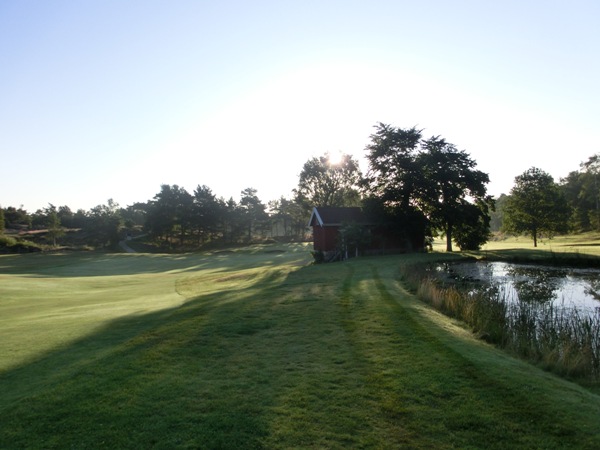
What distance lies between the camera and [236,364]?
714cm

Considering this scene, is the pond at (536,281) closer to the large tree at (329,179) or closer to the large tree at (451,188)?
the large tree at (451,188)

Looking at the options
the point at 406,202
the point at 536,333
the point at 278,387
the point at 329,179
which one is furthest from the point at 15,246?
the point at 536,333

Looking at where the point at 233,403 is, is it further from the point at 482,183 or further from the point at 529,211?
the point at 529,211

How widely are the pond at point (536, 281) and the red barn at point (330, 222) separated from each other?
12.1 meters

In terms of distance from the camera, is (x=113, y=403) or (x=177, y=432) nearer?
(x=177, y=432)

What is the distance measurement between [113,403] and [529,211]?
174 feet

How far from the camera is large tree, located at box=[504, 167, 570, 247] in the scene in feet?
155

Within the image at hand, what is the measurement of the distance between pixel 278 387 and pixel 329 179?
6728 centimetres

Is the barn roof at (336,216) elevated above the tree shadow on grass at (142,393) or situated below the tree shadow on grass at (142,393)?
above

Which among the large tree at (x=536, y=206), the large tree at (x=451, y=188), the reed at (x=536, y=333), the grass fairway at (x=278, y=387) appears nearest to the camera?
the grass fairway at (x=278, y=387)

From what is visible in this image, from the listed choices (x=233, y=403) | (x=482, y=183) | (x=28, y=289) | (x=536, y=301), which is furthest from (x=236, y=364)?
(x=482, y=183)

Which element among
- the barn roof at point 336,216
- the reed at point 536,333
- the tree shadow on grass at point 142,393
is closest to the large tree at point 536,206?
the barn roof at point 336,216

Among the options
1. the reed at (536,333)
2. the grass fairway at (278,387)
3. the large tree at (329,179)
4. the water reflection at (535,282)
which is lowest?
the water reflection at (535,282)

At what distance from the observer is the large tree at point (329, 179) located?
72.0 meters
